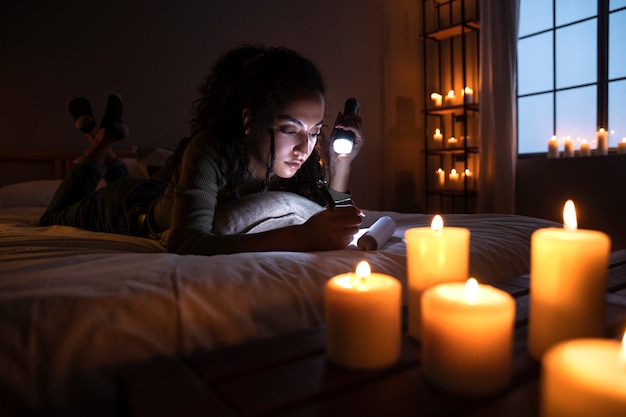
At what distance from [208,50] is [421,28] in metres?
2.11

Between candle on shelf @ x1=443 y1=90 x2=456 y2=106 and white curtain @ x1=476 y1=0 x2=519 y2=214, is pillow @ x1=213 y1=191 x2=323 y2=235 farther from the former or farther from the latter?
candle on shelf @ x1=443 y1=90 x2=456 y2=106

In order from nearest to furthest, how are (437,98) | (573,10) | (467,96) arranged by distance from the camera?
(573,10) < (467,96) < (437,98)

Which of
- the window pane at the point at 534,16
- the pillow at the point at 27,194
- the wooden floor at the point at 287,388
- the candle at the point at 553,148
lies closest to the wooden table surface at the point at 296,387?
the wooden floor at the point at 287,388

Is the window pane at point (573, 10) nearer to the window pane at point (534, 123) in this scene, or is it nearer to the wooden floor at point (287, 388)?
the window pane at point (534, 123)

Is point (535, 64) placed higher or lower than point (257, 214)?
higher

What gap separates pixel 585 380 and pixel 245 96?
3.67 feet

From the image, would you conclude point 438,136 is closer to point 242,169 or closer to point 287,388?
point 242,169

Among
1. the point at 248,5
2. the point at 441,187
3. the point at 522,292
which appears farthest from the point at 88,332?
the point at 441,187

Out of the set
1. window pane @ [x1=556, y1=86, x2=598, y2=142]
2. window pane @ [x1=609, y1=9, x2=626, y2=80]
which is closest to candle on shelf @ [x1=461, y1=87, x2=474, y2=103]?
window pane @ [x1=556, y1=86, x2=598, y2=142]

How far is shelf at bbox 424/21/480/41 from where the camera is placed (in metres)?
3.31

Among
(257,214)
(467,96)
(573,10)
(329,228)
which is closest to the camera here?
(329,228)

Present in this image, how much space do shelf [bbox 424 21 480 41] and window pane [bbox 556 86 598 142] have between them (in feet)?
2.85

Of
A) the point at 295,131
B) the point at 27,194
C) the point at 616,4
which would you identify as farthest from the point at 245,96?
the point at 616,4

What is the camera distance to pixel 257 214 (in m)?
1.02
